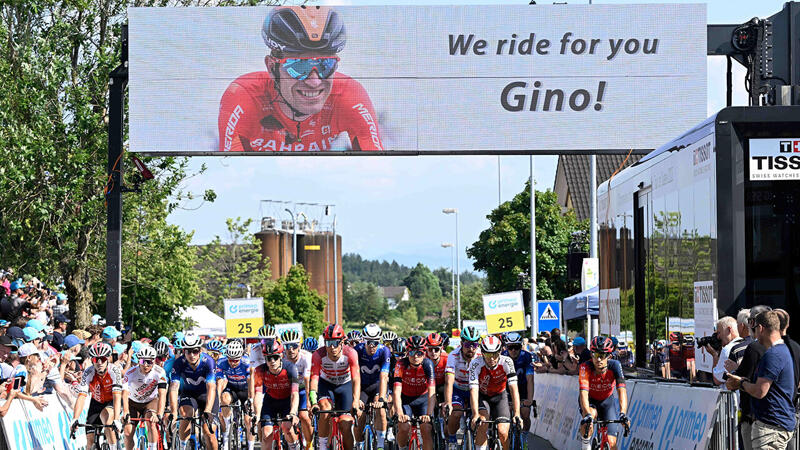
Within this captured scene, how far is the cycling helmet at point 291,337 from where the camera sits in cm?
1653

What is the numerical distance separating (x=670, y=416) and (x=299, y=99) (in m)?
12.3

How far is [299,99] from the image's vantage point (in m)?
22.7

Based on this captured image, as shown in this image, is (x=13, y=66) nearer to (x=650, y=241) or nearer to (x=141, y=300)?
(x=141, y=300)

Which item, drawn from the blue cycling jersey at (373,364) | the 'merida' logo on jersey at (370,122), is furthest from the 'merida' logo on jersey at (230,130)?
the blue cycling jersey at (373,364)

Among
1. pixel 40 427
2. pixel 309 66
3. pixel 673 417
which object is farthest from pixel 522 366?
pixel 309 66

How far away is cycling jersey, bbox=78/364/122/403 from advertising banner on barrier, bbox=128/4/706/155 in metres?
6.81

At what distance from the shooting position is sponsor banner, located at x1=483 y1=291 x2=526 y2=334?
26219mm

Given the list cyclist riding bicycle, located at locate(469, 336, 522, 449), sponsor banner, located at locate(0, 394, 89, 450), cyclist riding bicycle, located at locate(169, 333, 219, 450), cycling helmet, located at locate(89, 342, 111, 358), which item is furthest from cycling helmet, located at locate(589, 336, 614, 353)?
sponsor banner, located at locate(0, 394, 89, 450)

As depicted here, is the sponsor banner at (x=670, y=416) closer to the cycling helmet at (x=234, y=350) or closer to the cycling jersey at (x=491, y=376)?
the cycling jersey at (x=491, y=376)

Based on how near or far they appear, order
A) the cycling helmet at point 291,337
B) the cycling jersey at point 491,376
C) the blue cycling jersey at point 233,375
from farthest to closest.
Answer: the blue cycling jersey at point 233,375, the cycling helmet at point 291,337, the cycling jersey at point 491,376

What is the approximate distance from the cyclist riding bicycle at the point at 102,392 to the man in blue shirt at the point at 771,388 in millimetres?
9118

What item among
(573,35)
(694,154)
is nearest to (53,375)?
(694,154)

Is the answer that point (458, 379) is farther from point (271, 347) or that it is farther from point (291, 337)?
point (271, 347)

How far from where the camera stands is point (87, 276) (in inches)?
1142
